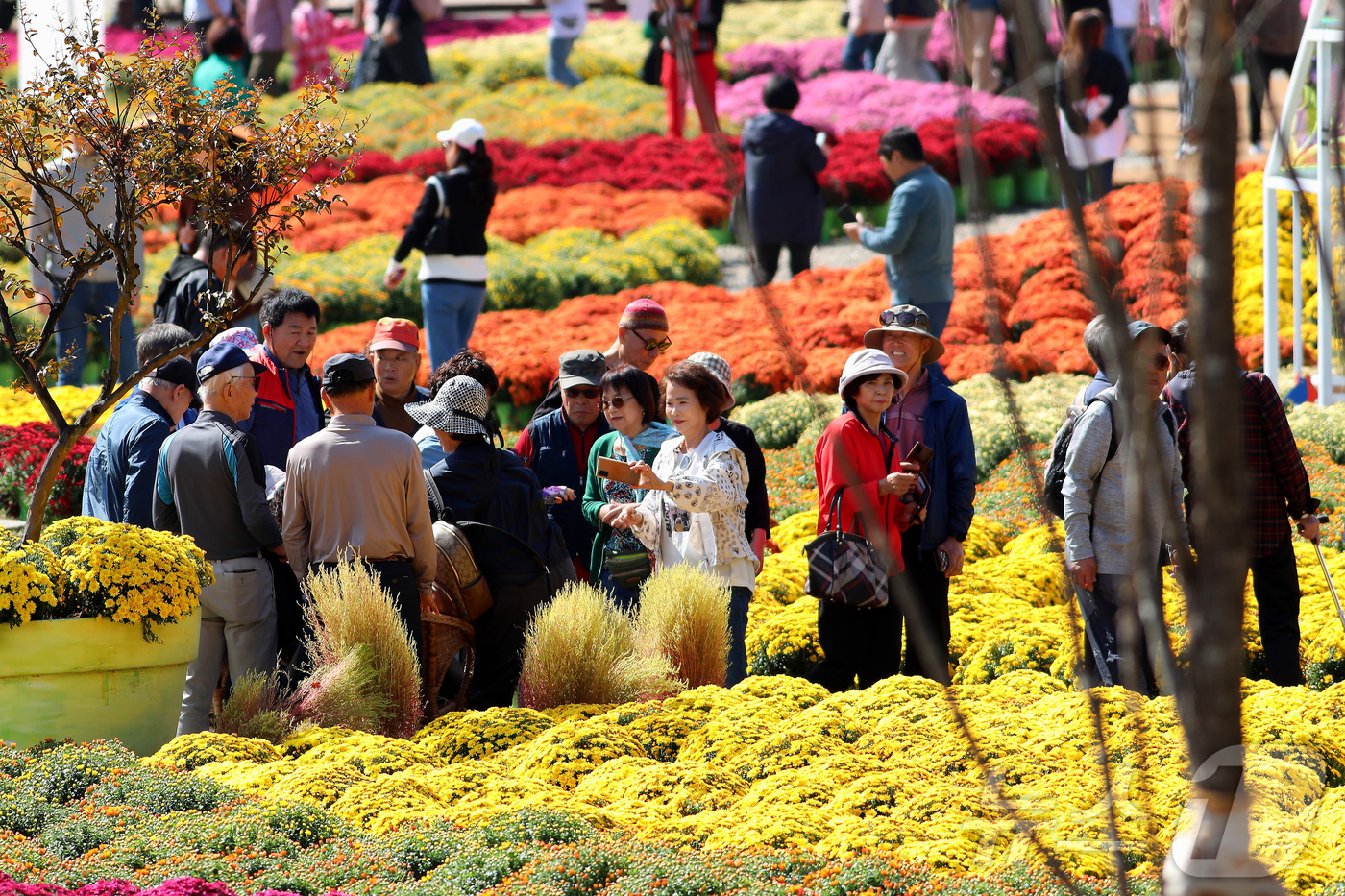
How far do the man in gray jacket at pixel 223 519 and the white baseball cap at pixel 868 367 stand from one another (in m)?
2.52

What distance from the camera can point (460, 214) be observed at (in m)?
10.5

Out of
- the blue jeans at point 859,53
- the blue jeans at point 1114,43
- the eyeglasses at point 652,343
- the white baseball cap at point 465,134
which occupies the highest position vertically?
the blue jeans at point 859,53

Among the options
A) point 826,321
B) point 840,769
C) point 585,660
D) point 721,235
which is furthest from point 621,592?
point 721,235

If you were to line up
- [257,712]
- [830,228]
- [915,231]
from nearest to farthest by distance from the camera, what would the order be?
[257,712] → [915,231] → [830,228]

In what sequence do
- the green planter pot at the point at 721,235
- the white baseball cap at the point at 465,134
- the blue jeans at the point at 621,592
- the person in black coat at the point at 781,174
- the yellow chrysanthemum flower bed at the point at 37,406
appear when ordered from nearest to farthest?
the blue jeans at the point at 621,592
the white baseball cap at the point at 465,134
the yellow chrysanthemum flower bed at the point at 37,406
the person in black coat at the point at 781,174
the green planter pot at the point at 721,235

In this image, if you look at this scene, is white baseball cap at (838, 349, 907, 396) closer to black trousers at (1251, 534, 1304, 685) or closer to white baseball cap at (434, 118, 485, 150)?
black trousers at (1251, 534, 1304, 685)

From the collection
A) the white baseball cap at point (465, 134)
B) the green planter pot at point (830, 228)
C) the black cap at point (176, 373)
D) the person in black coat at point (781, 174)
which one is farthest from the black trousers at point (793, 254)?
the black cap at point (176, 373)

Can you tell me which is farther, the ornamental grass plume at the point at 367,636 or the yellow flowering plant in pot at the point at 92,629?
the ornamental grass plume at the point at 367,636

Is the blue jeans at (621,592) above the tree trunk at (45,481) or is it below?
below

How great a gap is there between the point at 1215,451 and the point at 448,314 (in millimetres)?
9979

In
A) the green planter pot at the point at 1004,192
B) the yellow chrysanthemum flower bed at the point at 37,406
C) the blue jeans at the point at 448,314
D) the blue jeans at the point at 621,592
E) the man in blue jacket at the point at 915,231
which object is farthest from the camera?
the green planter pot at the point at 1004,192

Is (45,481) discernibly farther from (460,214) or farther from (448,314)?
(448,314)

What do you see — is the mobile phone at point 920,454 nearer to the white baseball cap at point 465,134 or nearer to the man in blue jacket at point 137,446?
the man in blue jacket at point 137,446

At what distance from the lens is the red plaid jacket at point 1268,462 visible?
248 inches
